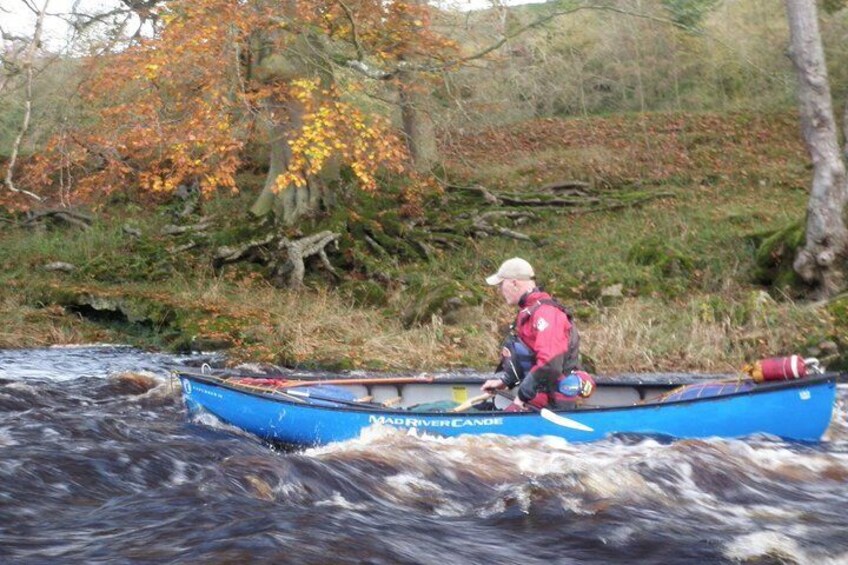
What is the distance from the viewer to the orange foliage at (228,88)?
15938 millimetres

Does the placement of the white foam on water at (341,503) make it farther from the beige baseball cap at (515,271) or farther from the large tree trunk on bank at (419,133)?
the large tree trunk on bank at (419,133)

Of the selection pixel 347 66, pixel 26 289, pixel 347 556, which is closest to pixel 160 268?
pixel 26 289

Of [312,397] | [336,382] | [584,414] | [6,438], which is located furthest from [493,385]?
[6,438]

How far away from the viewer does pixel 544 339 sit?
27.9 ft

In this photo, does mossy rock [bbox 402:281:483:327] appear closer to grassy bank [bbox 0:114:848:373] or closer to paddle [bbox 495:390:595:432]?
grassy bank [bbox 0:114:848:373]

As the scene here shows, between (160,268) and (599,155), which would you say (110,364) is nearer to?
(160,268)

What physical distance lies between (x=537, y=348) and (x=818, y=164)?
833 centimetres

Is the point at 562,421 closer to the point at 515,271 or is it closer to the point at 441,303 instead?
→ the point at 515,271

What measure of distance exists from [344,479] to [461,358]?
673cm

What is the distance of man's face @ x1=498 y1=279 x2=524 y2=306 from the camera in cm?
872

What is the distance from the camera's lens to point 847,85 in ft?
78.2

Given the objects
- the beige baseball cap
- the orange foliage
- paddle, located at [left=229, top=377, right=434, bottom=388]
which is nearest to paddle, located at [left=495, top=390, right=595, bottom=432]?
the beige baseball cap

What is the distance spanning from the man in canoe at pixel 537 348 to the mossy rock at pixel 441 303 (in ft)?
20.4

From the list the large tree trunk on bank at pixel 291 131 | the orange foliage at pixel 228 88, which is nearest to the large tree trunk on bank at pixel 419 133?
the orange foliage at pixel 228 88
